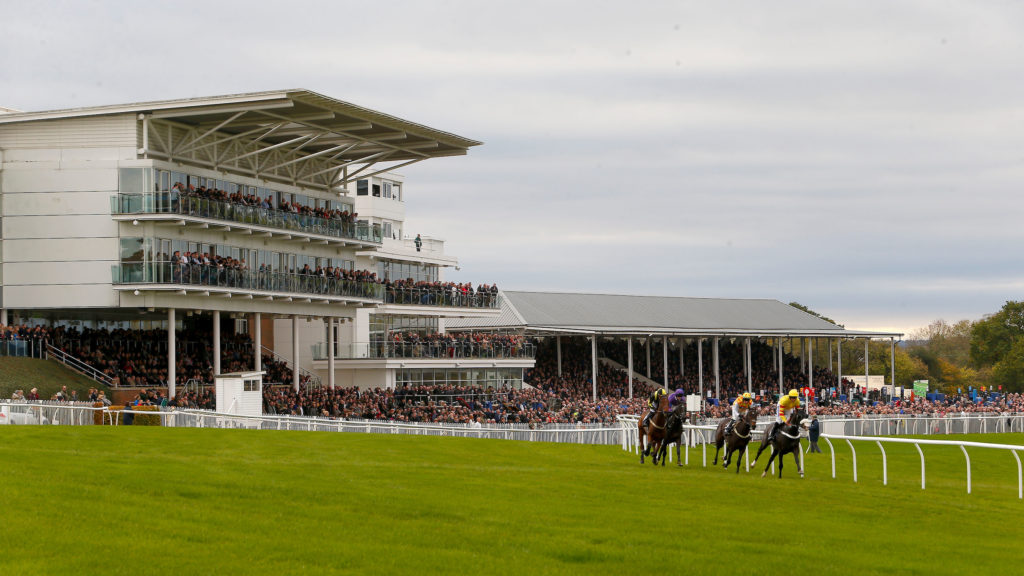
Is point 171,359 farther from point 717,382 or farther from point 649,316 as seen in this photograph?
point 649,316

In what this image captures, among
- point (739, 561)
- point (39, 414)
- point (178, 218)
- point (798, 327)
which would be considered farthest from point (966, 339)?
point (739, 561)

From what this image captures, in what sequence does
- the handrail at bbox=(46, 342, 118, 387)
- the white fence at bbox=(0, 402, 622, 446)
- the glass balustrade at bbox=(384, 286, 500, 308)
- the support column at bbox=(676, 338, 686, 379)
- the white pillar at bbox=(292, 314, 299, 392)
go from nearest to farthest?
the white fence at bbox=(0, 402, 622, 446)
the handrail at bbox=(46, 342, 118, 387)
the white pillar at bbox=(292, 314, 299, 392)
the glass balustrade at bbox=(384, 286, 500, 308)
the support column at bbox=(676, 338, 686, 379)

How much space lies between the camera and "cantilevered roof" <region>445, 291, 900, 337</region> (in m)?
55.2

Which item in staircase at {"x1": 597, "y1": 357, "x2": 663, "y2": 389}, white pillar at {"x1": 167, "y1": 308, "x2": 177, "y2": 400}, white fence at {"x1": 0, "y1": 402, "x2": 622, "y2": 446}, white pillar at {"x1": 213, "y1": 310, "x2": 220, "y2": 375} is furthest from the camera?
staircase at {"x1": 597, "y1": 357, "x2": 663, "y2": 389}

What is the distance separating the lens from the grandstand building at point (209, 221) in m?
35.5

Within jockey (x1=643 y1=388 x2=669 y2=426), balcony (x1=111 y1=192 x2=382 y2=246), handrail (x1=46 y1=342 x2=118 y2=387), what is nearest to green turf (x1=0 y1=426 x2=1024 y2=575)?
jockey (x1=643 y1=388 x2=669 y2=426)

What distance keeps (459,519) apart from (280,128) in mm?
28828

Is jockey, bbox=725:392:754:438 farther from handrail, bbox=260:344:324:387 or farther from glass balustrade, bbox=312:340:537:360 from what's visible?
glass balustrade, bbox=312:340:537:360

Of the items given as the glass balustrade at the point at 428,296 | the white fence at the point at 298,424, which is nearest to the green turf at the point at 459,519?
the white fence at the point at 298,424

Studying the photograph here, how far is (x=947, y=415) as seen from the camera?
43094 mm

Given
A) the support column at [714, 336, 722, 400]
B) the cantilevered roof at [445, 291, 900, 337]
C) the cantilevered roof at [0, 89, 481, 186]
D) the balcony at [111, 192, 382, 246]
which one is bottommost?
the support column at [714, 336, 722, 400]

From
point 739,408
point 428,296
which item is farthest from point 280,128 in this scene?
point 739,408

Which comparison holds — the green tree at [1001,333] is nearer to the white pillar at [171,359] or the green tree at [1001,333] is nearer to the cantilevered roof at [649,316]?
the cantilevered roof at [649,316]

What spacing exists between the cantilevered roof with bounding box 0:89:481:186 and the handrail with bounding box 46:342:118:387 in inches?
243
